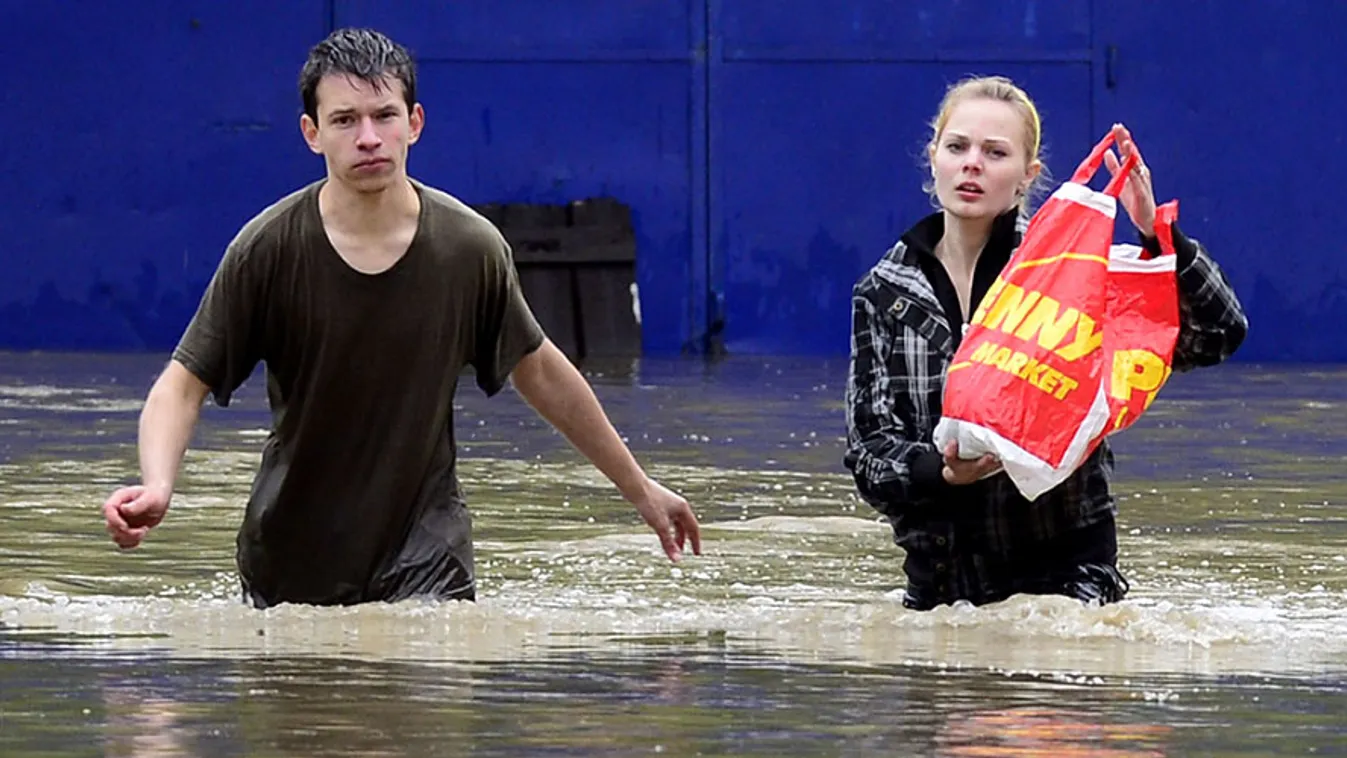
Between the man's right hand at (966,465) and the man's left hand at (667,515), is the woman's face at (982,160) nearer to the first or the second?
the man's right hand at (966,465)

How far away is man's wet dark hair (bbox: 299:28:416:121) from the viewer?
549cm

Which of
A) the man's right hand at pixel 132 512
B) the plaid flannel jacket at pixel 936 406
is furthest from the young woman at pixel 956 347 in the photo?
the man's right hand at pixel 132 512

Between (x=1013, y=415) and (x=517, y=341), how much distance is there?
3.30 ft

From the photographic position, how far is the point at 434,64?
18.9m

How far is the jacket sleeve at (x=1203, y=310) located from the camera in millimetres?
5648

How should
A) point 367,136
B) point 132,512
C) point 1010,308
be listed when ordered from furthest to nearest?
point 1010,308 < point 367,136 < point 132,512

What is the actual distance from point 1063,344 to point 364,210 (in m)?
1.38

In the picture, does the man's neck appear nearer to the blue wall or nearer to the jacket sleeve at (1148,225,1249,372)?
the jacket sleeve at (1148,225,1249,372)

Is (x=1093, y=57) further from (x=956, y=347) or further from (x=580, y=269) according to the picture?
(x=956, y=347)

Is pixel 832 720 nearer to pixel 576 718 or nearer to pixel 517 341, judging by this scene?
pixel 576 718

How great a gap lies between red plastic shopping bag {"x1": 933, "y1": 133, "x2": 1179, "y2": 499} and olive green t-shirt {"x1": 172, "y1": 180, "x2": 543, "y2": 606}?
91 centimetres

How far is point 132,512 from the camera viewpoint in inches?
196

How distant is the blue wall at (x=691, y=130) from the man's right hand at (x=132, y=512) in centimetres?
1392

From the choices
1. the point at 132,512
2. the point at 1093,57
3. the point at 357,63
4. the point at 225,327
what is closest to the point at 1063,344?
the point at 357,63
